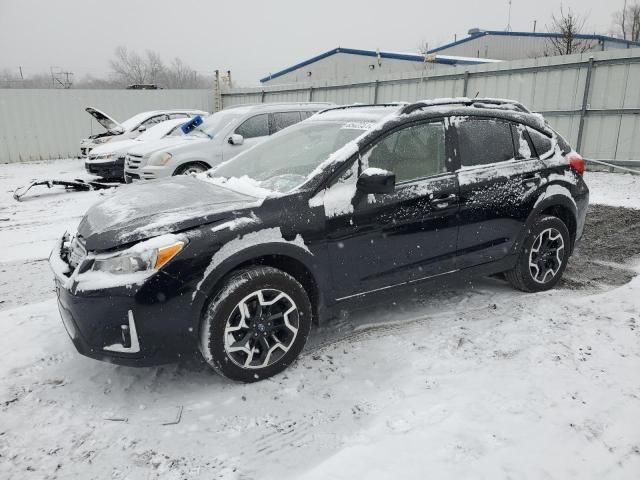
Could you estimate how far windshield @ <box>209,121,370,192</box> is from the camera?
335cm

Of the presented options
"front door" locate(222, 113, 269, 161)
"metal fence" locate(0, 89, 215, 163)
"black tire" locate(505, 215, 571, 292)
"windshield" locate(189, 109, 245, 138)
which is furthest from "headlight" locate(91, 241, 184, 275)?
"metal fence" locate(0, 89, 215, 163)

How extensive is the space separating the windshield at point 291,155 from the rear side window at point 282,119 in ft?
13.7

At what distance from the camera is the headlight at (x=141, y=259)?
2.62 m

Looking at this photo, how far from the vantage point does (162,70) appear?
2704 inches

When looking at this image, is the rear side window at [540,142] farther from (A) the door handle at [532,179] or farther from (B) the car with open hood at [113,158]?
(B) the car with open hood at [113,158]

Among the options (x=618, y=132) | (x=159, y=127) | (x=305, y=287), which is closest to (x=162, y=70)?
(x=159, y=127)

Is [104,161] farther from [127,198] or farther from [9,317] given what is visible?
[127,198]

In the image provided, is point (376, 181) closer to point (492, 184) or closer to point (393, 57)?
point (492, 184)

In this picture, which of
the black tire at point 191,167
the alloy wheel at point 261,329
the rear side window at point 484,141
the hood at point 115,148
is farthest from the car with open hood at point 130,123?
the alloy wheel at point 261,329

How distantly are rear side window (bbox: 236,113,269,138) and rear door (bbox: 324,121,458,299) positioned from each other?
517 cm

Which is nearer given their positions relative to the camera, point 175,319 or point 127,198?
point 175,319

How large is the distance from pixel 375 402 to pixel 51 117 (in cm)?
1748

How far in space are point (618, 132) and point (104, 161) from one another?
10.8 m

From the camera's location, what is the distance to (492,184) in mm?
3771
